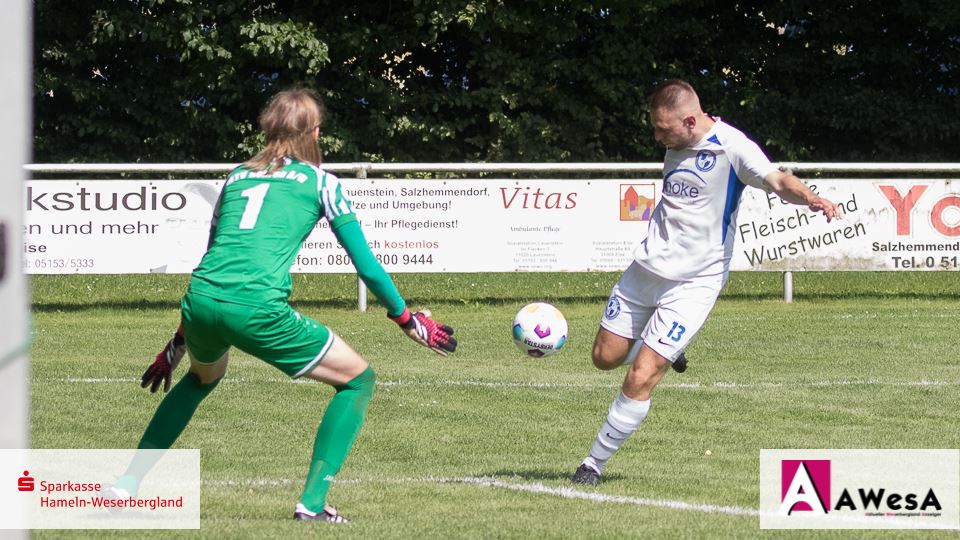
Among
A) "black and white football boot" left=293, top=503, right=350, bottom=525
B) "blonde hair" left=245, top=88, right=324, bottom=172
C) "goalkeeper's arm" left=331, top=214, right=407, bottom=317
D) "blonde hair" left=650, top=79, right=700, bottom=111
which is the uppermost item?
"blonde hair" left=650, top=79, right=700, bottom=111

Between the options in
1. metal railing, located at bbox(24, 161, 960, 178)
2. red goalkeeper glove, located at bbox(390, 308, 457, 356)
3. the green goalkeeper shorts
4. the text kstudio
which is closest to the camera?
the green goalkeeper shorts

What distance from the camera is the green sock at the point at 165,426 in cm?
603

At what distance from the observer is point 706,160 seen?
23.6 ft

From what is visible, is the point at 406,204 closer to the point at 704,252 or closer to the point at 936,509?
the point at 704,252

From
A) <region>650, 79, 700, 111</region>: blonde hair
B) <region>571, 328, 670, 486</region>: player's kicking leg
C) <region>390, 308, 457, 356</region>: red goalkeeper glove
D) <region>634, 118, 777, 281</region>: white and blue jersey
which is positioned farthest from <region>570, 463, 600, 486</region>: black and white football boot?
<region>650, 79, 700, 111</region>: blonde hair

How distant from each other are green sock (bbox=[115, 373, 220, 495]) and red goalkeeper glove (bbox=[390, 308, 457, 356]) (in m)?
0.95

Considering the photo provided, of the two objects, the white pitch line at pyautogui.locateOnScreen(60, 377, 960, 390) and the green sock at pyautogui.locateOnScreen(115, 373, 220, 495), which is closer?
the green sock at pyautogui.locateOnScreen(115, 373, 220, 495)

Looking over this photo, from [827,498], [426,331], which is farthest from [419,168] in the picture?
[426,331]

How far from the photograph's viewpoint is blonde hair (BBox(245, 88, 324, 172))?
5.77 meters

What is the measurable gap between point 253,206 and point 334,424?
958 mm

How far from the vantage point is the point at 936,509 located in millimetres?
6297

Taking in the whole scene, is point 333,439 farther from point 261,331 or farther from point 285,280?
point 285,280

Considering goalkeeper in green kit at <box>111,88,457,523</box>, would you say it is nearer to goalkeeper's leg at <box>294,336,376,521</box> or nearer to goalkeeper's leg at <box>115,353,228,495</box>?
goalkeeper's leg at <box>294,336,376,521</box>

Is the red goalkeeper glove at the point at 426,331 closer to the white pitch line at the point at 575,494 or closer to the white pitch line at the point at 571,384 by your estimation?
the white pitch line at the point at 575,494
